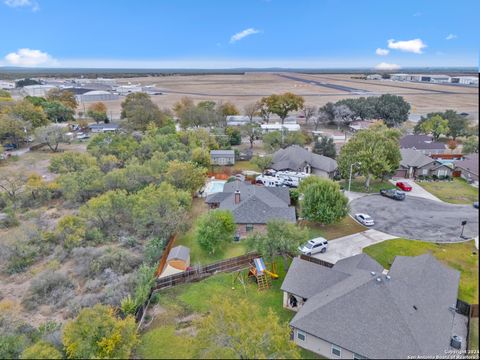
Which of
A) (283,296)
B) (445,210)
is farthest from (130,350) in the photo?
(445,210)

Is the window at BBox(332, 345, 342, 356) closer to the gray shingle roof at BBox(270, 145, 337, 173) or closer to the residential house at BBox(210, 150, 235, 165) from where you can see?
the gray shingle roof at BBox(270, 145, 337, 173)

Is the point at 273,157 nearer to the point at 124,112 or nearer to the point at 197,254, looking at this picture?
the point at 197,254

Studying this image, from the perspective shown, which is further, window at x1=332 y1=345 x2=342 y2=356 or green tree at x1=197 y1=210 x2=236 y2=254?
green tree at x1=197 y1=210 x2=236 y2=254

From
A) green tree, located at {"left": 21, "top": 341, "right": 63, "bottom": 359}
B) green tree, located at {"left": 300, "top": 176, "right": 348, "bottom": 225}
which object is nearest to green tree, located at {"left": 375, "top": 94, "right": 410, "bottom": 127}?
green tree, located at {"left": 300, "top": 176, "right": 348, "bottom": 225}

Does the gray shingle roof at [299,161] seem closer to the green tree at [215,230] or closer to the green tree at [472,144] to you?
the green tree at [215,230]

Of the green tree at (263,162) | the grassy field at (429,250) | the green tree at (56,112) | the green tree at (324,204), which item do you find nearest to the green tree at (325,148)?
the green tree at (263,162)

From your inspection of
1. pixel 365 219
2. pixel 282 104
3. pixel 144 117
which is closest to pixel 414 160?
pixel 365 219
